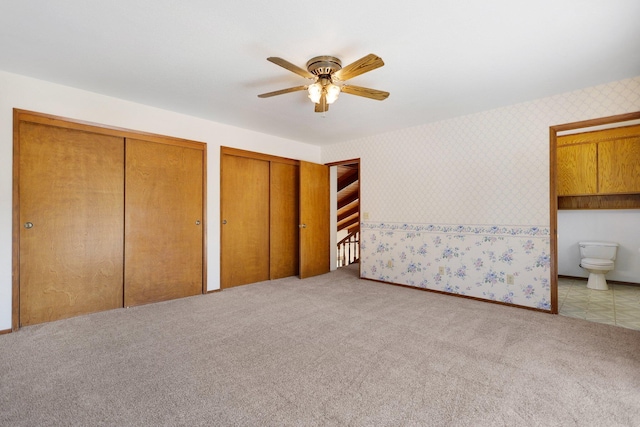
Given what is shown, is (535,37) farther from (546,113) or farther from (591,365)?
(591,365)

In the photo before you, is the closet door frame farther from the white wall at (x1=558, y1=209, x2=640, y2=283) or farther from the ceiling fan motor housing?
the white wall at (x1=558, y1=209, x2=640, y2=283)

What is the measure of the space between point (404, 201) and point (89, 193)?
391 centimetres

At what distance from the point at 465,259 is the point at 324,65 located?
9.60 ft

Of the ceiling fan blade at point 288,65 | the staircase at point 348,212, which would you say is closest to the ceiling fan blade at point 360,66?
the ceiling fan blade at point 288,65

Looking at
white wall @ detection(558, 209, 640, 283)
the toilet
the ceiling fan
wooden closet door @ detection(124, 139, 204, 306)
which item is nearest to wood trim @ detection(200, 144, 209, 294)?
wooden closet door @ detection(124, 139, 204, 306)

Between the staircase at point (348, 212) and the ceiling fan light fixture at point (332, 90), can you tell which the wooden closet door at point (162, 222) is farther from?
the staircase at point (348, 212)

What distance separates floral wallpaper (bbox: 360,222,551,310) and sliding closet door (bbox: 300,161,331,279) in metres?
0.84

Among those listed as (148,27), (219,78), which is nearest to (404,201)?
(219,78)

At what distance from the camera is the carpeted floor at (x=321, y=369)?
5.23 ft

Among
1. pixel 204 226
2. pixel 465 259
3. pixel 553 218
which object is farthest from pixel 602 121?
pixel 204 226

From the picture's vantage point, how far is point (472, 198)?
3816 millimetres

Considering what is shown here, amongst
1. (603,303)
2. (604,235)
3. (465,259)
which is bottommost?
(603,303)

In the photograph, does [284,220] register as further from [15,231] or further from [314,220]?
[15,231]

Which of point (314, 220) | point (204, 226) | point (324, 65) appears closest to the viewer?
point (324, 65)
